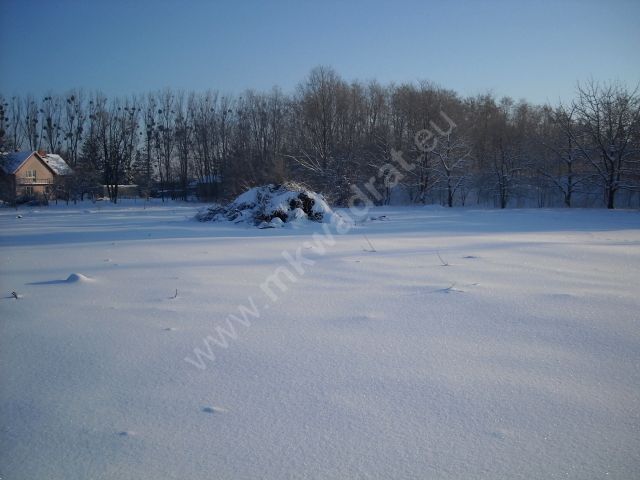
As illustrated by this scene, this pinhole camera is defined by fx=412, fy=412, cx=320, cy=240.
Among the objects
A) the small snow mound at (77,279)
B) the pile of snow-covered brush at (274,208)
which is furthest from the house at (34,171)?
the small snow mound at (77,279)

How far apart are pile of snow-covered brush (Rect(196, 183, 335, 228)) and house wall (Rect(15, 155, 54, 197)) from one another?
33.0 m

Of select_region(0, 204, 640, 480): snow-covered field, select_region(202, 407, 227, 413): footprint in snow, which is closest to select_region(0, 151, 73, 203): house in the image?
select_region(0, 204, 640, 480): snow-covered field

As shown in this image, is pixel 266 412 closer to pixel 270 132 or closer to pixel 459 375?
pixel 459 375

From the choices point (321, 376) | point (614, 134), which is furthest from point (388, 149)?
point (321, 376)

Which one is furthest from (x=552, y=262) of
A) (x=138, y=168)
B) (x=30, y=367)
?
(x=138, y=168)

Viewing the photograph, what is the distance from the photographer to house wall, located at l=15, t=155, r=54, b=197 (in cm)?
4091

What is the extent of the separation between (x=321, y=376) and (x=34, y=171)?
50.7 metres

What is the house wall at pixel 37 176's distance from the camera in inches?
1610

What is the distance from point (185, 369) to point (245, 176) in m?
29.6

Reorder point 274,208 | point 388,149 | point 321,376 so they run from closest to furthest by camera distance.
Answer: point 321,376
point 274,208
point 388,149

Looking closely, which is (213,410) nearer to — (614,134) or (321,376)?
(321,376)

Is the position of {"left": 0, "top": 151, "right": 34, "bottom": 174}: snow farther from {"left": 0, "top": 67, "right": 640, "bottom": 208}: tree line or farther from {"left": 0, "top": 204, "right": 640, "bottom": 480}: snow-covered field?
{"left": 0, "top": 204, "right": 640, "bottom": 480}: snow-covered field

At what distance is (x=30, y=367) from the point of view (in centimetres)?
280

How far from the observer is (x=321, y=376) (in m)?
2.65
